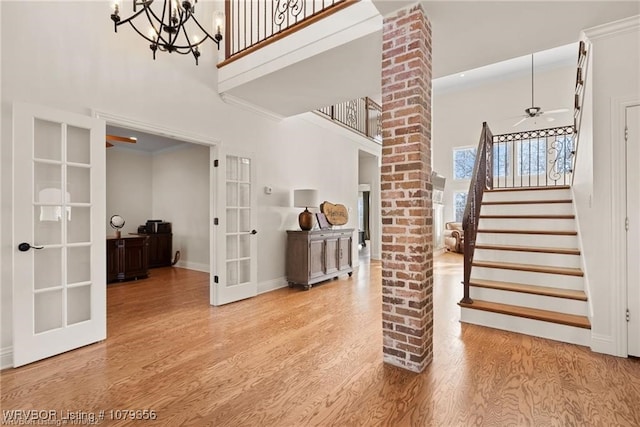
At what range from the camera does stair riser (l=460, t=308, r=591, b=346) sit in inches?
112

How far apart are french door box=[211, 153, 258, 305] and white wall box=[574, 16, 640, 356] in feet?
12.7

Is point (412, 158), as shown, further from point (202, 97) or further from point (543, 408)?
point (202, 97)

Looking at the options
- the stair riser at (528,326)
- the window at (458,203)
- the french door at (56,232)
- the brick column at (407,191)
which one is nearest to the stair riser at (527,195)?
the stair riser at (528,326)

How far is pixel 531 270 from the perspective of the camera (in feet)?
11.4

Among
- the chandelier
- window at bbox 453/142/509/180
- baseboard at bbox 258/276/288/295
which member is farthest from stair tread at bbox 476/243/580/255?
window at bbox 453/142/509/180

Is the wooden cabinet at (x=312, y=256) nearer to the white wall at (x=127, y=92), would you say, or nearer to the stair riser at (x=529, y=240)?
the white wall at (x=127, y=92)

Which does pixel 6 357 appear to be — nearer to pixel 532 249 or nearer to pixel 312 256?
pixel 312 256

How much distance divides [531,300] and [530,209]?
1592mm

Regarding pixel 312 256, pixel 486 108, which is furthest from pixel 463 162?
pixel 312 256

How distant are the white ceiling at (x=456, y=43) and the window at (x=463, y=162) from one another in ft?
25.0

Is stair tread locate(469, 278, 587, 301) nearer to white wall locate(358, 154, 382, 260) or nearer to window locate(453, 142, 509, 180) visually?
white wall locate(358, 154, 382, 260)

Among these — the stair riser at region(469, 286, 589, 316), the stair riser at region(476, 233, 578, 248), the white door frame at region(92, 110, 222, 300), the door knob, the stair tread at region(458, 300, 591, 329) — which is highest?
the white door frame at region(92, 110, 222, 300)

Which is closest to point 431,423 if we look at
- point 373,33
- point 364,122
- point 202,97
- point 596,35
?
point 373,33

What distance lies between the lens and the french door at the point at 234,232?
414 centimetres
